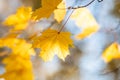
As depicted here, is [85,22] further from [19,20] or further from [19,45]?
[19,45]

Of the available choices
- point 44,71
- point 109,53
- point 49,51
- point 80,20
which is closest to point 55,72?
point 44,71

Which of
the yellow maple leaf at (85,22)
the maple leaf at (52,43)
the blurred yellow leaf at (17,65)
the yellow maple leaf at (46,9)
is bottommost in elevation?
the maple leaf at (52,43)

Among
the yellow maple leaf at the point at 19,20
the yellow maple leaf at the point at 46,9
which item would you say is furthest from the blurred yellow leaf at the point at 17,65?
the yellow maple leaf at the point at 46,9

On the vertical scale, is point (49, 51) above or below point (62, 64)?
below

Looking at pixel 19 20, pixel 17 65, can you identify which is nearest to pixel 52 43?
pixel 19 20

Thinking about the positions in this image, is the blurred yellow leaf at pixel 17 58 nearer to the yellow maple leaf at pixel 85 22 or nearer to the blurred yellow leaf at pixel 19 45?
the blurred yellow leaf at pixel 19 45

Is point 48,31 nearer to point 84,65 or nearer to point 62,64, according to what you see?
point 84,65

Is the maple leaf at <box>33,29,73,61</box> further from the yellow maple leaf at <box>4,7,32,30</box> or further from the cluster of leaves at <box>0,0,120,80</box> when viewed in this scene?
the yellow maple leaf at <box>4,7,32,30</box>

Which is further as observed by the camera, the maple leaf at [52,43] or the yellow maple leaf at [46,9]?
the maple leaf at [52,43]
